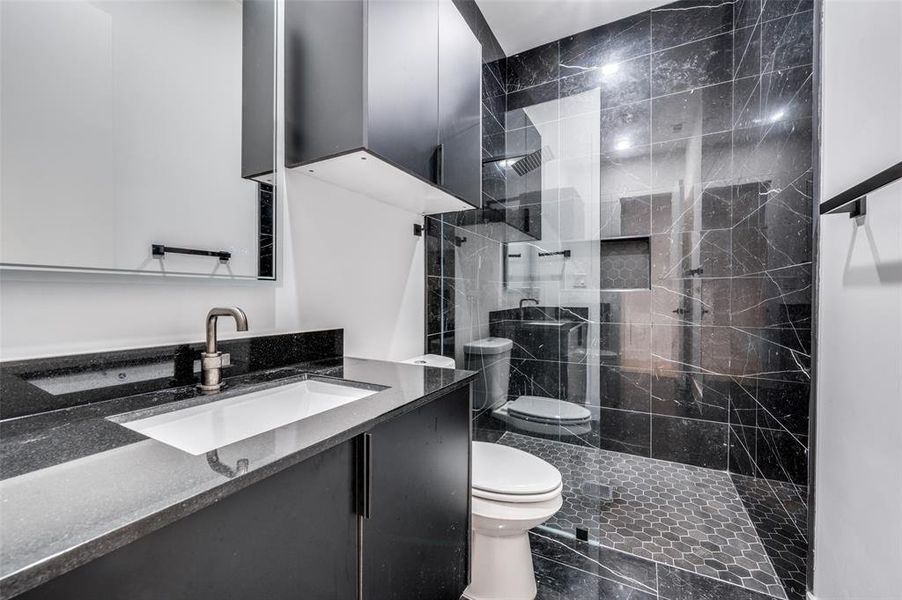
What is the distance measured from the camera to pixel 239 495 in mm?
530

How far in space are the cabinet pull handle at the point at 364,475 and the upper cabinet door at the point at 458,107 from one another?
93 cm

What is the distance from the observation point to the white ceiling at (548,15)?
2.32 metres

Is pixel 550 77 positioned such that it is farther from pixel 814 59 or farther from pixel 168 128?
pixel 168 128

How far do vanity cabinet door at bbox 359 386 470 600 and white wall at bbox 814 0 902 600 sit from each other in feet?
2.87

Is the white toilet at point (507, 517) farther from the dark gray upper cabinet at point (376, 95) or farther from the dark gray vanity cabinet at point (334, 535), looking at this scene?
the dark gray upper cabinet at point (376, 95)

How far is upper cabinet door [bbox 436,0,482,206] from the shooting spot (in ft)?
4.56

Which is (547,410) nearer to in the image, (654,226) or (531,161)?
(654,226)

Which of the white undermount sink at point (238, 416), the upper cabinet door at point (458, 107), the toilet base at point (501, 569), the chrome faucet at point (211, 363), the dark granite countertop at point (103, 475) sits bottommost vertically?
the toilet base at point (501, 569)

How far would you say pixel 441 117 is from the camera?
1.37 meters

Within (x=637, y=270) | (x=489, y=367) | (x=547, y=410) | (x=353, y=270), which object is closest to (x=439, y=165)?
(x=353, y=270)

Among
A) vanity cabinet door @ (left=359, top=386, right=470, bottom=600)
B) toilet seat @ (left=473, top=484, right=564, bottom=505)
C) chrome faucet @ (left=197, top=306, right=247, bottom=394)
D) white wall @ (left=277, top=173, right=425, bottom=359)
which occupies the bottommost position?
toilet seat @ (left=473, top=484, right=564, bottom=505)

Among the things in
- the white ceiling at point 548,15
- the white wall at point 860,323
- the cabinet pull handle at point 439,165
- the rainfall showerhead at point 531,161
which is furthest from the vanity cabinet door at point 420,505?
the white ceiling at point 548,15

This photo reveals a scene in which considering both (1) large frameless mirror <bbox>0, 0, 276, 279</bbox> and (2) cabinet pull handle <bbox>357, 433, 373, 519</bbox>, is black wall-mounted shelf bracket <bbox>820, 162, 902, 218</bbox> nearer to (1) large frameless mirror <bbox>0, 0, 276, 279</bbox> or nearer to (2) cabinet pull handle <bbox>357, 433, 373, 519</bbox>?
(2) cabinet pull handle <bbox>357, 433, 373, 519</bbox>

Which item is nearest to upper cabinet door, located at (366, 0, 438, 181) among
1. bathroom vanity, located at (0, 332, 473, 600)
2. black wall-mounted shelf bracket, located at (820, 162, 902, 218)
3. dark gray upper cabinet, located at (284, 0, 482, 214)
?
dark gray upper cabinet, located at (284, 0, 482, 214)
